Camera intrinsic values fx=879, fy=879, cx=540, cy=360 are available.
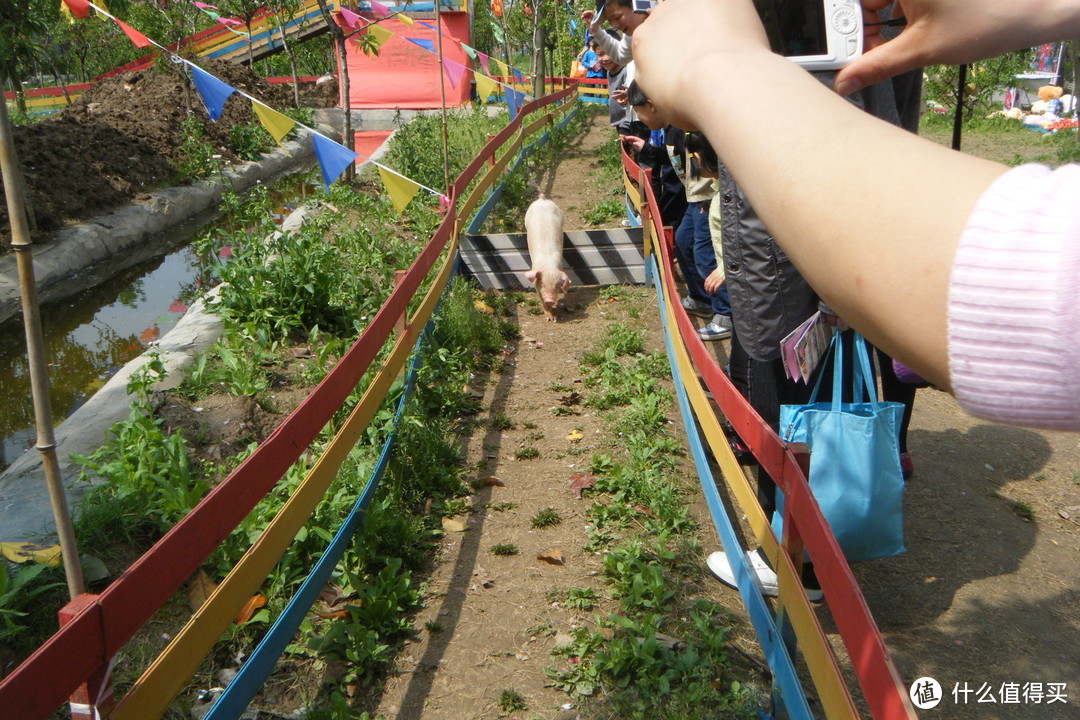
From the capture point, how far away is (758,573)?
3.60 metres

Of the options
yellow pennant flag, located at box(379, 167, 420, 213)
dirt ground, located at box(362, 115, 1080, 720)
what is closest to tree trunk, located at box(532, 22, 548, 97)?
yellow pennant flag, located at box(379, 167, 420, 213)

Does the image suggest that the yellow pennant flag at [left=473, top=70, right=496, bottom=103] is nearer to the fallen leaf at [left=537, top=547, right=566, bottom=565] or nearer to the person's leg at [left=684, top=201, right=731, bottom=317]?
the person's leg at [left=684, top=201, right=731, bottom=317]

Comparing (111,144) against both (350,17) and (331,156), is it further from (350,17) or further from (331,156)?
(331,156)

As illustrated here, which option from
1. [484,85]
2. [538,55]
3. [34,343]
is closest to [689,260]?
[34,343]

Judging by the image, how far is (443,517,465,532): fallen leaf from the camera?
4312 mm

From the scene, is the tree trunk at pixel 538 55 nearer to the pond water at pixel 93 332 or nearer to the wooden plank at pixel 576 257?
the pond water at pixel 93 332

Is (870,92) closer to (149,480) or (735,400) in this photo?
(735,400)

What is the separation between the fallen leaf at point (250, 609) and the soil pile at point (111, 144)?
7.29 m

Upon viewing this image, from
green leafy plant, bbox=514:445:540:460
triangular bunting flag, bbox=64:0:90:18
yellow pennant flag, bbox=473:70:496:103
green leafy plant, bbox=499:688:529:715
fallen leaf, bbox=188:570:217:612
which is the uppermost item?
triangular bunting flag, bbox=64:0:90:18

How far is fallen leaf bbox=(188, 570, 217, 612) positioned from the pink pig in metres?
4.25

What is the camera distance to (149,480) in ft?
13.2

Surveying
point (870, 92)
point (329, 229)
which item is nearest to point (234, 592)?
point (870, 92)

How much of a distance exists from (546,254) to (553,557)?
158 inches

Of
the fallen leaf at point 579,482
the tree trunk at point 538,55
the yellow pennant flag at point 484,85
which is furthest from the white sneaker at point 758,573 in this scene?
the tree trunk at point 538,55
